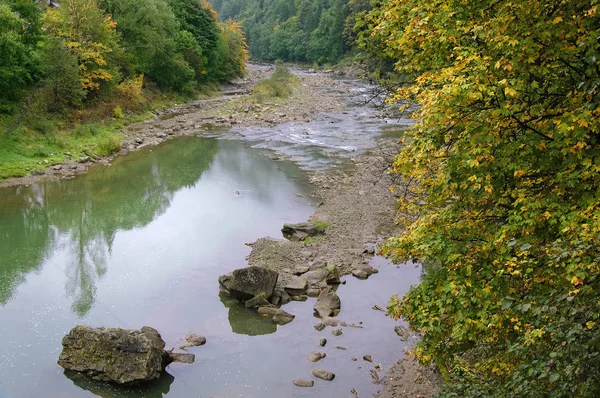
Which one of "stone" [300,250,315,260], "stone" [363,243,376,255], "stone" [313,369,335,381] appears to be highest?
"stone" [363,243,376,255]

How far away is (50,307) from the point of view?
15344mm

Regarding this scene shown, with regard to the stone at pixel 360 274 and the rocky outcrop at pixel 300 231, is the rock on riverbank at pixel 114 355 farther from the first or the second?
the rocky outcrop at pixel 300 231

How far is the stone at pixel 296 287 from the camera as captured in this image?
1600 centimetres

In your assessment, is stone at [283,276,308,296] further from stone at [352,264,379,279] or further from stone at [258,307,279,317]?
stone at [352,264,379,279]

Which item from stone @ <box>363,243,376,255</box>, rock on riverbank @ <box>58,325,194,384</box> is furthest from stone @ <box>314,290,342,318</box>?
rock on riverbank @ <box>58,325,194,384</box>

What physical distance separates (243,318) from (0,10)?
24.7 meters

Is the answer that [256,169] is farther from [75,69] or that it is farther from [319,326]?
[319,326]

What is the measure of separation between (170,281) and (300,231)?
597cm

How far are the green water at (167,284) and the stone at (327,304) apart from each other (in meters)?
0.38

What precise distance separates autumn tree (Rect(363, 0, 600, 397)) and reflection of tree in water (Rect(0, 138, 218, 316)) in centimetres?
1182

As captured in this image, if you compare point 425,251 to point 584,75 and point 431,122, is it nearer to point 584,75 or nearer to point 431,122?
point 431,122

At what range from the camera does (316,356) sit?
1277cm

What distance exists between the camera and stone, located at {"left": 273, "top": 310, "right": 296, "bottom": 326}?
1451 cm

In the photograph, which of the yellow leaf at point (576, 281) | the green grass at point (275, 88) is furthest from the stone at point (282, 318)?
the green grass at point (275, 88)
